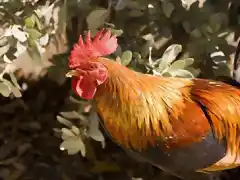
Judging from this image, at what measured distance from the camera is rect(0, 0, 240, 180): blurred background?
118cm

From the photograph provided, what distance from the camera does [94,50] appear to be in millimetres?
1026

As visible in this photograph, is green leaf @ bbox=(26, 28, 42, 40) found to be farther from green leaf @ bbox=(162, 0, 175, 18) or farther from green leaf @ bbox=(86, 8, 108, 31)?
green leaf @ bbox=(162, 0, 175, 18)

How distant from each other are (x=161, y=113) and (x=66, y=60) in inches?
14.2

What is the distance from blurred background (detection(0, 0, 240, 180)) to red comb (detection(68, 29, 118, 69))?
0.08 m

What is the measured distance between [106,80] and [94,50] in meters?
0.07

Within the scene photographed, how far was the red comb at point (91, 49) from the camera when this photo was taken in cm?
102

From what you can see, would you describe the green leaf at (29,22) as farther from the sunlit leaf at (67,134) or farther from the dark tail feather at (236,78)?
the dark tail feather at (236,78)

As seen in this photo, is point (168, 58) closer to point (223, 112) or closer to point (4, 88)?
point (223, 112)

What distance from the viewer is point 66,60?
4.20 feet

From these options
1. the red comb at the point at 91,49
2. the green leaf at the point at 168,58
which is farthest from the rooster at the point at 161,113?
the green leaf at the point at 168,58

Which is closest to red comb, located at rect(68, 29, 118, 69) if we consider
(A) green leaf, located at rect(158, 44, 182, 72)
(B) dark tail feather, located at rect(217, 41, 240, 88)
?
(A) green leaf, located at rect(158, 44, 182, 72)

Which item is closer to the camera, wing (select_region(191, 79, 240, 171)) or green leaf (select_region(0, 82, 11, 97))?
wing (select_region(191, 79, 240, 171))

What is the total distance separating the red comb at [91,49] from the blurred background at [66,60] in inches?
3.1

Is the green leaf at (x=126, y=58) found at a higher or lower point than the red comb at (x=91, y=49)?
lower
